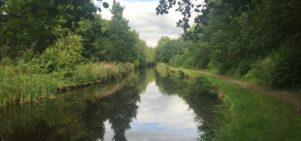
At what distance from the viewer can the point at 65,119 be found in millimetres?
15633

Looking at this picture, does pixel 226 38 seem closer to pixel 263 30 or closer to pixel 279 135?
pixel 263 30

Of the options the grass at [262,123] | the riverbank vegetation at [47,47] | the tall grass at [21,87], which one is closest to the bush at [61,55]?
the riverbank vegetation at [47,47]

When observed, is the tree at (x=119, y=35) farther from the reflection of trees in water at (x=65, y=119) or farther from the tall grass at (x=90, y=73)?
the reflection of trees in water at (x=65, y=119)

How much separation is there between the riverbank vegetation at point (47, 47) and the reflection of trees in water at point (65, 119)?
1.44 m

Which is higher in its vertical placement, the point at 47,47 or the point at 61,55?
the point at 47,47

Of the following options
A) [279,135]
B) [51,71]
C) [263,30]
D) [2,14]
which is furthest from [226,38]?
[2,14]

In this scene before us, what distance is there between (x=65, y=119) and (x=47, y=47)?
13.2 meters

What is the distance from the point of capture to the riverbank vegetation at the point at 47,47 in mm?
5785

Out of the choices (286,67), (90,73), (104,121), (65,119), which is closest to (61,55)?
(90,73)

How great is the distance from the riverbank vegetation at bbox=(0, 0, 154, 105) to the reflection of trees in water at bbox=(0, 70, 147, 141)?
1.44m

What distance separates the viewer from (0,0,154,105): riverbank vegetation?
5.79 meters

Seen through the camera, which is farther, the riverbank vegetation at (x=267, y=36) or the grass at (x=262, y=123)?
the grass at (x=262, y=123)

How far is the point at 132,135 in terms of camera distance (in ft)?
42.8

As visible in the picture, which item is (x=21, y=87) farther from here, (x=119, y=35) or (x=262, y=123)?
(x=119, y=35)
